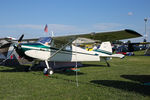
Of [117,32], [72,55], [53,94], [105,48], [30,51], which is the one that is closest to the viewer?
[53,94]

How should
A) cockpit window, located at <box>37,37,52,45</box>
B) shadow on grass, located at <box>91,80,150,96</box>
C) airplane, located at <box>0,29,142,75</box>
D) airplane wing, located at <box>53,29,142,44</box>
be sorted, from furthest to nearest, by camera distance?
cockpit window, located at <box>37,37,52,45</box>, airplane, located at <box>0,29,142,75</box>, airplane wing, located at <box>53,29,142,44</box>, shadow on grass, located at <box>91,80,150,96</box>

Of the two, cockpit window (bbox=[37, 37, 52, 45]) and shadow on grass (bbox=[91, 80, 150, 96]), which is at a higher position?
cockpit window (bbox=[37, 37, 52, 45])

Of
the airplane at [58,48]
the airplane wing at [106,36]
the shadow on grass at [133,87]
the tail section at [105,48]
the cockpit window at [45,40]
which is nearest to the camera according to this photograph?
the shadow on grass at [133,87]

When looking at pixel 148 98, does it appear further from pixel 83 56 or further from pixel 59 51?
pixel 83 56

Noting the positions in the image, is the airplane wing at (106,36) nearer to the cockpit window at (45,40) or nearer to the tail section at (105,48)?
the cockpit window at (45,40)

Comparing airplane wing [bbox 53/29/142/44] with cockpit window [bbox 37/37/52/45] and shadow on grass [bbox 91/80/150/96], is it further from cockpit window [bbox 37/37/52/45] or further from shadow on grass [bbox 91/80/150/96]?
shadow on grass [bbox 91/80/150/96]

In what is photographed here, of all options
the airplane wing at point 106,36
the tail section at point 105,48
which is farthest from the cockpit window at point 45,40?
the tail section at point 105,48

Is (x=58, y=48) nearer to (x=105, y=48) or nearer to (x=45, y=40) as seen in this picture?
(x=45, y=40)

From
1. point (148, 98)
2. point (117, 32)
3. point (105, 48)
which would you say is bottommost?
point (148, 98)

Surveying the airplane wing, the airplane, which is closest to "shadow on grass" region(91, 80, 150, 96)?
the airplane wing

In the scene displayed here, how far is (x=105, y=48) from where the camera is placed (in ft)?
40.7

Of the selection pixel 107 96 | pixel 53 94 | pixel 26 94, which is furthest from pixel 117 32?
pixel 26 94

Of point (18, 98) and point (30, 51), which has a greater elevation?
point (30, 51)

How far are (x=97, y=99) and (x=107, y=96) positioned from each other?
400 millimetres
